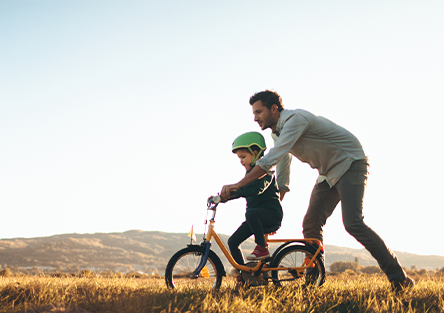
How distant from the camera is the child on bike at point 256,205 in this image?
417 centimetres

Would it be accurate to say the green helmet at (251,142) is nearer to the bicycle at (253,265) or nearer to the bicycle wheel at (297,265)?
the bicycle at (253,265)

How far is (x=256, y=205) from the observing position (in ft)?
14.4

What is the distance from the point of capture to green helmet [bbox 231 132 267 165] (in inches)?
173

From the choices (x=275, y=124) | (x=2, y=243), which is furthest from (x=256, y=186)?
(x=2, y=243)

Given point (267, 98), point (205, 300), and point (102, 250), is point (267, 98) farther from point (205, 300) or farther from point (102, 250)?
point (102, 250)

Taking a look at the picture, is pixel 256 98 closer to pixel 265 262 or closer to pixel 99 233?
pixel 265 262

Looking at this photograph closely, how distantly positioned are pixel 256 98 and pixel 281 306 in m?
2.50

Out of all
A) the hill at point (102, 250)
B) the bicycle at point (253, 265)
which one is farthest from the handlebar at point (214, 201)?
the hill at point (102, 250)

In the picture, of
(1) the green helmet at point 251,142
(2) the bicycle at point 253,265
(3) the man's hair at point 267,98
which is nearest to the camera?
(2) the bicycle at point 253,265

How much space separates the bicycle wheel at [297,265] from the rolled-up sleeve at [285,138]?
4.09 feet

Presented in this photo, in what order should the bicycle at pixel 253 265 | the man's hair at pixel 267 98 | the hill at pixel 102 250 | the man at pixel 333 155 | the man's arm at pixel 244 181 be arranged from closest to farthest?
the man's arm at pixel 244 181 < the bicycle at pixel 253 265 < the man at pixel 333 155 < the man's hair at pixel 267 98 < the hill at pixel 102 250

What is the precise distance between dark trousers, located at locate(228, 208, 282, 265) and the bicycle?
0.32 ft

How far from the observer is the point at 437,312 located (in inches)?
137

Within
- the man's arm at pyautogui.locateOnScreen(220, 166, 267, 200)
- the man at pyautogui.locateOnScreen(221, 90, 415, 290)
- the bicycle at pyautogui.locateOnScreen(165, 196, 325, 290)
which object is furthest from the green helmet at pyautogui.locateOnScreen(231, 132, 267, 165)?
the bicycle at pyautogui.locateOnScreen(165, 196, 325, 290)
